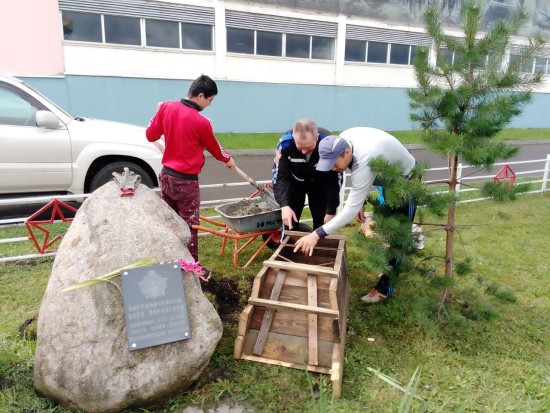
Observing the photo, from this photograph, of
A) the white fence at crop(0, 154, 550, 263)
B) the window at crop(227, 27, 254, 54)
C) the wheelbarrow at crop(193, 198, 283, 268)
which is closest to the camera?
the wheelbarrow at crop(193, 198, 283, 268)

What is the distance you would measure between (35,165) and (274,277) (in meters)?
4.07

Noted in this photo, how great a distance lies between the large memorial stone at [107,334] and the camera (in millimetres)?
2404

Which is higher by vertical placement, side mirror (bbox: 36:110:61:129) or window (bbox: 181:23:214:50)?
window (bbox: 181:23:214:50)

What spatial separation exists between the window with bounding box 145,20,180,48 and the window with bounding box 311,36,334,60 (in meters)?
5.41

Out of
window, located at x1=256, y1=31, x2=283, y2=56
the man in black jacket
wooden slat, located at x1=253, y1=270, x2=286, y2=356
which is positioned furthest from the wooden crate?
window, located at x1=256, y1=31, x2=283, y2=56

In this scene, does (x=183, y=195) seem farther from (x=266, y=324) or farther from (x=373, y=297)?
(x=373, y=297)

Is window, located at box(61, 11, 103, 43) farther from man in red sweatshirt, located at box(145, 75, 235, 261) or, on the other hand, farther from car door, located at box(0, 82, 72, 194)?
man in red sweatshirt, located at box(145, 75, 235, 261)

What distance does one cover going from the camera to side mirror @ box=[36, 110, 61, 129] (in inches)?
210

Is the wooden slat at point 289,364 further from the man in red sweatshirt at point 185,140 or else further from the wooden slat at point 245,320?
the man in red sweatshirt at point 185,140

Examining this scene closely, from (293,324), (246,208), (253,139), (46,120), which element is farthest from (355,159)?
(253,139)

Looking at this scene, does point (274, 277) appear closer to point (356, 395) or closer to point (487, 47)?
point (356, 395)

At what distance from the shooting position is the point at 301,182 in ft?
13.3

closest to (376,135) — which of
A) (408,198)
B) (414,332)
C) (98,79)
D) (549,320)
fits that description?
(408,198)

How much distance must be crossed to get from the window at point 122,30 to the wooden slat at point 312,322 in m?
13.2
